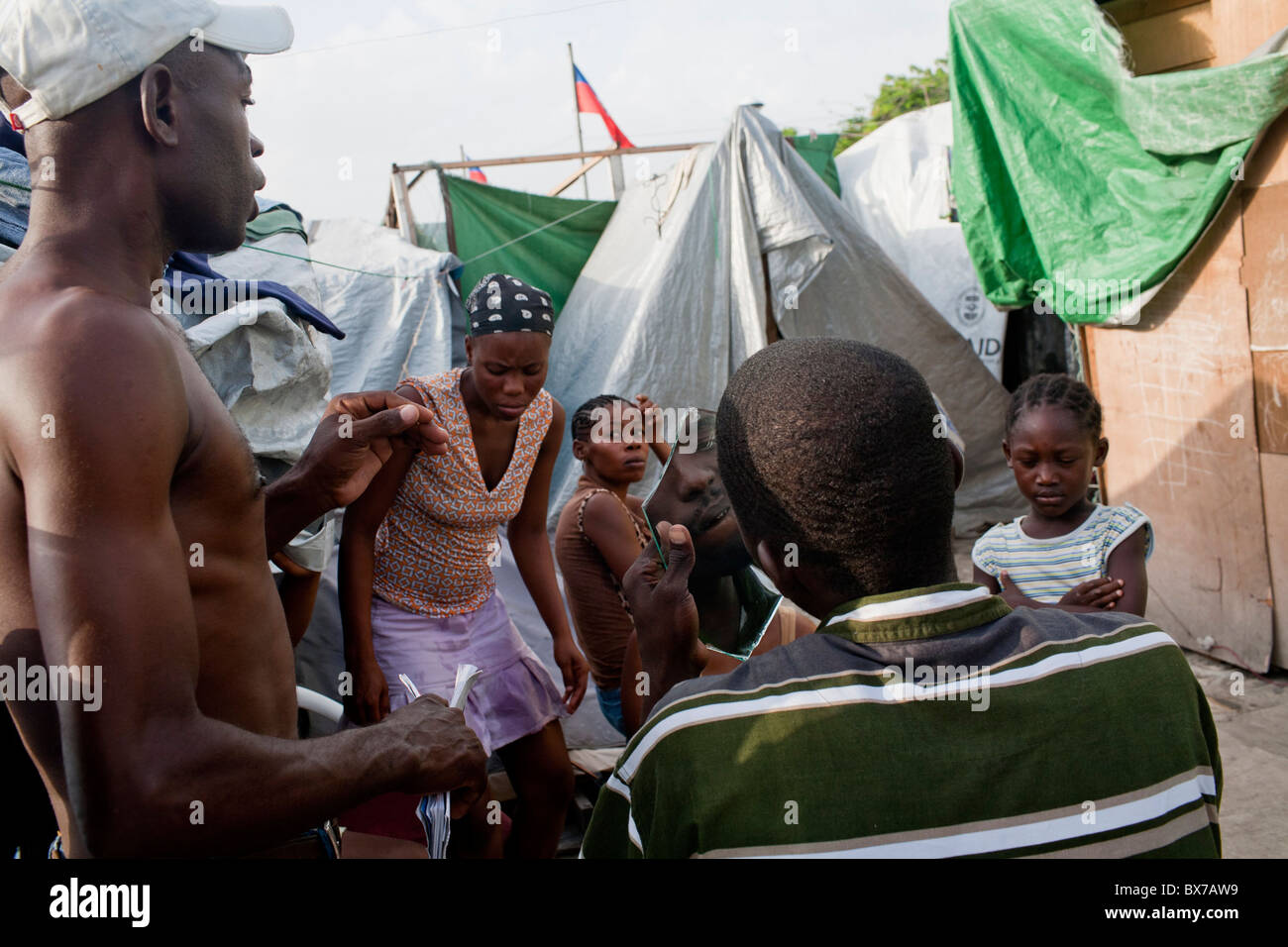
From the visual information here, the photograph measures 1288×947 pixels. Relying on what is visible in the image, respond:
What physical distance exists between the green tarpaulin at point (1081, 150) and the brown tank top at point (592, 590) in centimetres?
294

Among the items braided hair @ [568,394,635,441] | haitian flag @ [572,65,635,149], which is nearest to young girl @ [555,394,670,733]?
braided hair @ [568,394,635,441]

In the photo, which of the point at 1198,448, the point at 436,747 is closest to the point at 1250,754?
the point at 1198,448

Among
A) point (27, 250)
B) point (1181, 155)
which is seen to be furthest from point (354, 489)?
point (1181, 155)

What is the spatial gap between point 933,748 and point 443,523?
6.08 ft

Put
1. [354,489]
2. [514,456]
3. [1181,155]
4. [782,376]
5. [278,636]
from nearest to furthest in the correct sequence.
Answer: [782,376] < [278,636] < [354,489] < [514,456] < [1181,155]

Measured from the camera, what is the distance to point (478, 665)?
2.63 metres

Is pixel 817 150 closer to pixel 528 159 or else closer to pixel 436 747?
pixel 528 159

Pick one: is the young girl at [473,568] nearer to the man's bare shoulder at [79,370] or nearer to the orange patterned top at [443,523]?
the orange patterned top at [443,523]

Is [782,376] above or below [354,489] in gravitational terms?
above

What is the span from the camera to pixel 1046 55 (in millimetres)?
4484

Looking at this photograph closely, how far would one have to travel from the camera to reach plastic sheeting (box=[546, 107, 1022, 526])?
6.68 meters

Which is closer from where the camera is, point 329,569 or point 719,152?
point 329,569
